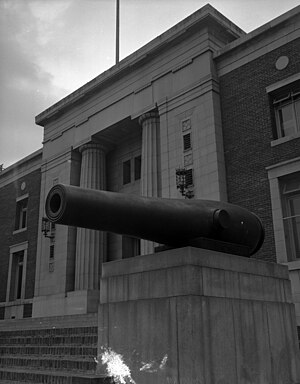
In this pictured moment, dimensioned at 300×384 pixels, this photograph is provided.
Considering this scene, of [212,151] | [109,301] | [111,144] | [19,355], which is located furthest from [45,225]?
[109,301]

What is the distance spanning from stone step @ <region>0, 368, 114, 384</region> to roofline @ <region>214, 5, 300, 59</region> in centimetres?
1290

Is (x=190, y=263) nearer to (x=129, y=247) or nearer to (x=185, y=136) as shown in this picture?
(x=185, y=136)

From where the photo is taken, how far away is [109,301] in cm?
588

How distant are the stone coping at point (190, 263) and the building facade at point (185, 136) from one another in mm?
7367

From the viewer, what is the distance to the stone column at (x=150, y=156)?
685 inches

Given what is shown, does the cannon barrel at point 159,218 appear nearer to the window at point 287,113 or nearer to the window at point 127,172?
the window at point 287,113

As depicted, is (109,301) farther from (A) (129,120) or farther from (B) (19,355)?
(A) (129,120)

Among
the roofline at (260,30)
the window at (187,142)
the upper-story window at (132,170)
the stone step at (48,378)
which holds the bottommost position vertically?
the stone step at (48,378)

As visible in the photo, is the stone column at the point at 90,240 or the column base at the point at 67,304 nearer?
the column base at the point at 67,304

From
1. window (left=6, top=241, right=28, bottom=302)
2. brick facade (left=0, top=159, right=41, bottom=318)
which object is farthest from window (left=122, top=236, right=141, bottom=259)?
window (left=6, top=241, right=28, bottom=302)

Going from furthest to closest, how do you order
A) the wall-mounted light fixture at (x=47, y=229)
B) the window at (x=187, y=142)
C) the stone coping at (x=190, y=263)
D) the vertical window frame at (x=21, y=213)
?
the vertical window frame at (x=21, y=213)
the wall-mounted light fixture at (x=47, y=229)
the window at (x=187, y=142)
the stone coping at (x=190, y=263)

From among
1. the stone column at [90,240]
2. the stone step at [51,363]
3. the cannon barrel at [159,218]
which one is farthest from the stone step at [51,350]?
the stone column at [90,240]

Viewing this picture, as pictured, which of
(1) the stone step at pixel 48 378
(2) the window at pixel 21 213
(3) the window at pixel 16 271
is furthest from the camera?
(2) the window at pixel 21 213

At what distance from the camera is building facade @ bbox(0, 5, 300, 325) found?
562 inches
